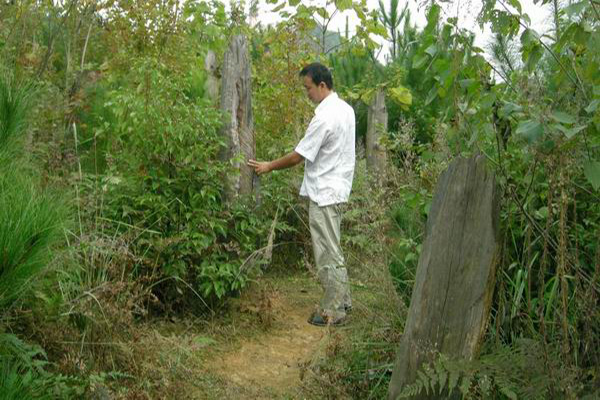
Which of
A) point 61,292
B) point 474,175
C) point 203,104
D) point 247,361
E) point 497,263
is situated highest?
point 203,104

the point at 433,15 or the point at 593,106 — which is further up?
the point at 433,15

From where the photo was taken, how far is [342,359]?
4707 millimetres

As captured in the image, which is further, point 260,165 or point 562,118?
point 260,165

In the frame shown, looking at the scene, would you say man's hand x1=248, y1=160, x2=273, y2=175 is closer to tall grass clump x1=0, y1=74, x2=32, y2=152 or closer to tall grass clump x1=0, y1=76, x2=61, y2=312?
tall grass clump x1=0, y1=76, x2=61, y2=312

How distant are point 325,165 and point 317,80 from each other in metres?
0.71

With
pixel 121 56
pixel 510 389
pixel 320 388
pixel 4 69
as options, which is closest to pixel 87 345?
pixel 320 388

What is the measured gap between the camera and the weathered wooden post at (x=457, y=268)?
3.48 m

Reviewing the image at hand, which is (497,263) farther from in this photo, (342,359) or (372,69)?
(372,69)

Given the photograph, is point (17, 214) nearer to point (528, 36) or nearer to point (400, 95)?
point (528, 36)

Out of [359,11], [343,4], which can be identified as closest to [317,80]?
[343,4]

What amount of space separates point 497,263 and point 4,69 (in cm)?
245

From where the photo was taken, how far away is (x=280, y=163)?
6.43 meters

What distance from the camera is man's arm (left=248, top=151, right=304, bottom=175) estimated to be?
639 centimetres

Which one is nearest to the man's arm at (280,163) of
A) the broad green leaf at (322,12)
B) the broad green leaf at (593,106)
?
the broad green leaf at (322,12)
